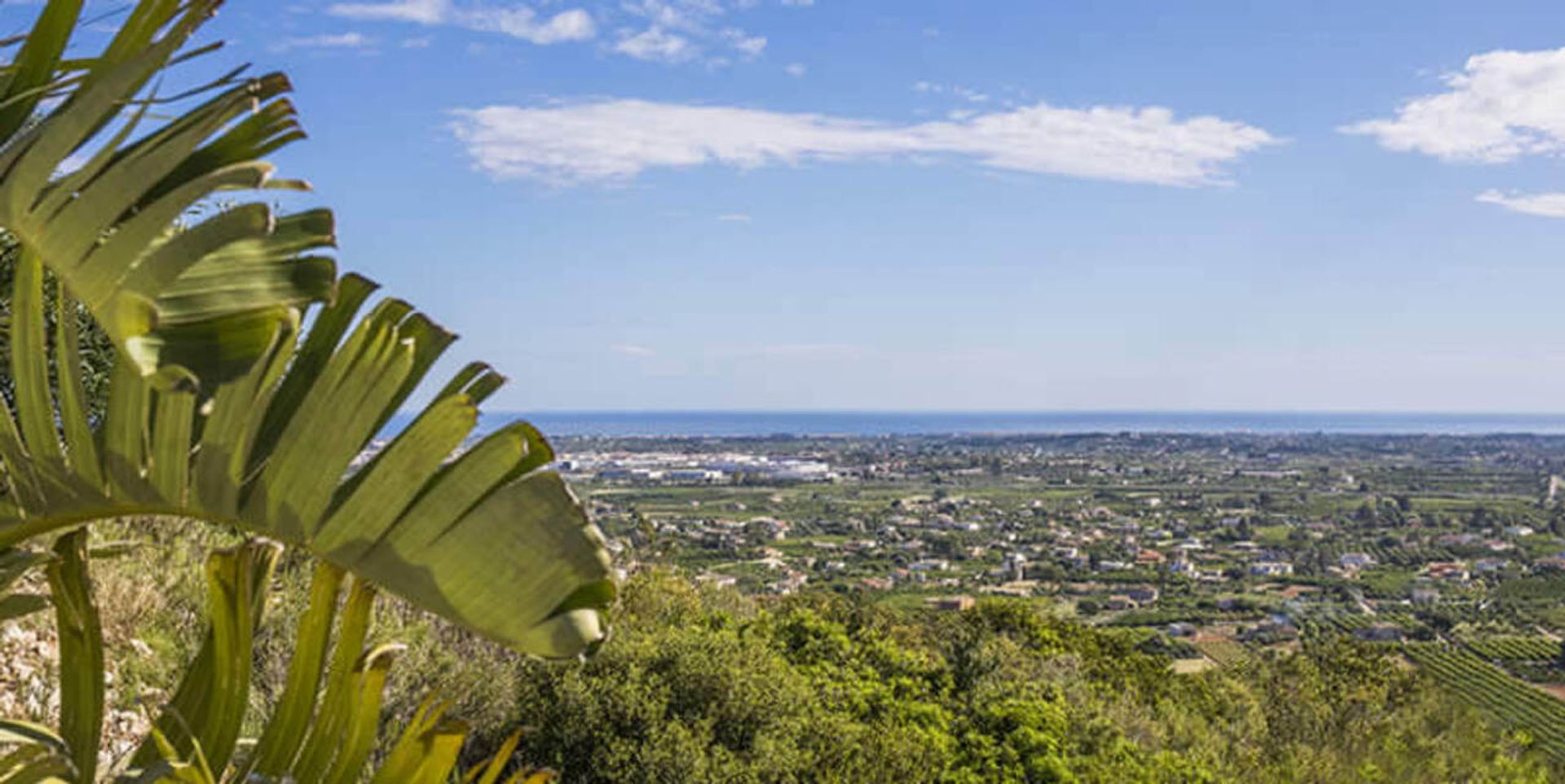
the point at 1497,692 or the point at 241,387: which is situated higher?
the point at 241,387

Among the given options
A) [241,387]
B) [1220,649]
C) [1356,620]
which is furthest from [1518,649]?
[241,387]

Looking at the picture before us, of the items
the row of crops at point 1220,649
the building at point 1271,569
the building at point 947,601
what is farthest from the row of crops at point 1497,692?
the building at point 1271,569

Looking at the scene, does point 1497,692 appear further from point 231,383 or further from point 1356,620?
point 231,383

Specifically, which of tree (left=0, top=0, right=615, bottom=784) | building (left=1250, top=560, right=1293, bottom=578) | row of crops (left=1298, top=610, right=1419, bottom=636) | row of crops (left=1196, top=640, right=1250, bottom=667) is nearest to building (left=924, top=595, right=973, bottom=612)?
row of crops (left=1196, top=640, right=1250, bottom=667)

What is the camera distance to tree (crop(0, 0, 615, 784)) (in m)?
1.10

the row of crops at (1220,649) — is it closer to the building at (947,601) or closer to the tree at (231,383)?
the building at (947,601)

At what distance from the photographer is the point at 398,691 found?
6.62m

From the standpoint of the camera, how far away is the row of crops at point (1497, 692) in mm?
26609

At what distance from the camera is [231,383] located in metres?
1.06

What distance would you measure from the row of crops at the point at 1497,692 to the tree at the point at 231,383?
1084 inches

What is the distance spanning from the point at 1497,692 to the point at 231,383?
122 ft

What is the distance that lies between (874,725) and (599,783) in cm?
228

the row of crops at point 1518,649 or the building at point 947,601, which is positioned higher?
the building at point 947,601

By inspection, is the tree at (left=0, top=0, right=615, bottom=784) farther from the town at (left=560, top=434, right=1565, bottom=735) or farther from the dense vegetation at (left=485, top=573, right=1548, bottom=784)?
the town at (left=560, top=434, right=1565, bottom=735)
